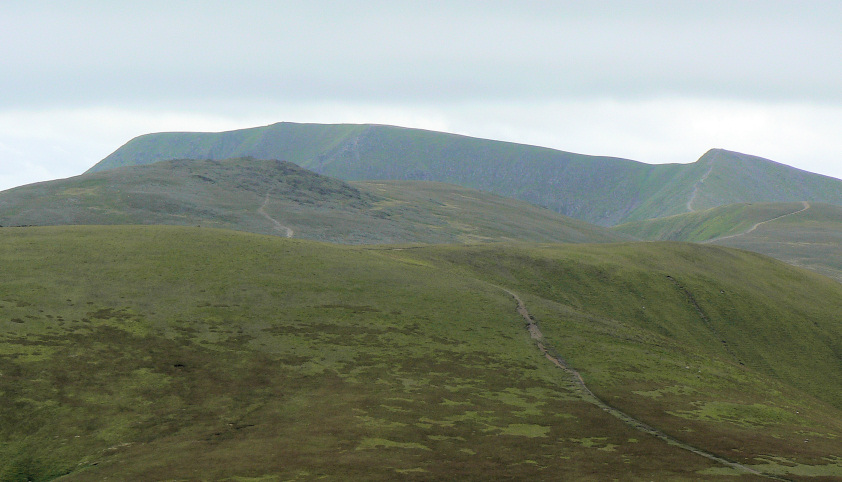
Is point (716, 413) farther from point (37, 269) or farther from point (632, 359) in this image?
point (37, 269)

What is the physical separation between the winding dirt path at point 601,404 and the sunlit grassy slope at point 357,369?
51.0 inches

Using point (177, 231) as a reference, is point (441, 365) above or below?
below

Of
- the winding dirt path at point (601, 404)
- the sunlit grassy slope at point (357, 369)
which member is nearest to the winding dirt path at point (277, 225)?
the sunlit grassy slope at point (357, 369)

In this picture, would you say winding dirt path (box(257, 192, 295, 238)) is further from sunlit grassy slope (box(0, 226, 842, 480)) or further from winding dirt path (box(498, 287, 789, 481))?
winding dirt path (box(498, 287, 789, 481))

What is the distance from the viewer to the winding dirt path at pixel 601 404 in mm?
48812

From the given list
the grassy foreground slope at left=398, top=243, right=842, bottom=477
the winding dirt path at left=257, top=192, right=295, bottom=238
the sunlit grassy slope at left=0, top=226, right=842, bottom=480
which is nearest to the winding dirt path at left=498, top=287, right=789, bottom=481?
the grassy foreground slope at left=398, top=243, right=842, bottom=477

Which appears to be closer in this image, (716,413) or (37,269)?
(716,413)

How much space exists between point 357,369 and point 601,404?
2387 cm

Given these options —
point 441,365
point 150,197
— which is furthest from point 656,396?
point 150,197

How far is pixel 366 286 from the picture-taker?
97.6 m

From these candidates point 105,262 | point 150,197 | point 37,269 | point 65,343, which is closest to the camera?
point 65,343

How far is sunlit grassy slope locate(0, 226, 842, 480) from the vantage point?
49.3 metres

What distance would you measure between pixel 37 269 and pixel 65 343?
23.8 m

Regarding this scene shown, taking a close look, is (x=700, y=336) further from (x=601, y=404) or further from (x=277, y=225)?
(x=277, y=225)
